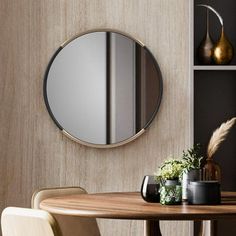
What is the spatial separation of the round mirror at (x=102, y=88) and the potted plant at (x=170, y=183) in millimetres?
1237

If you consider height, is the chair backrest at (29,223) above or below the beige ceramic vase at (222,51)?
below

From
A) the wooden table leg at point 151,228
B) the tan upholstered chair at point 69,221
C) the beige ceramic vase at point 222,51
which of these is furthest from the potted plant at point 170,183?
the beige ceramic vase at point 222,51

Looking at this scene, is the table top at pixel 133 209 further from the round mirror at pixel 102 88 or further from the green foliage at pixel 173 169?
the round mirror at pixel 102 88

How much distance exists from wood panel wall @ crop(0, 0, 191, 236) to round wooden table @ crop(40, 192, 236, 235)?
1.05m

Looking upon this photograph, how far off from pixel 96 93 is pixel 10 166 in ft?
2.12

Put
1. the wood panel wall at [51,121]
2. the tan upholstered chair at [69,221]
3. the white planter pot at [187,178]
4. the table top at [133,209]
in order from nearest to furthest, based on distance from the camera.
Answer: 1. the table top at [133,209]
2. the white planter pot at [187,178]
3. the tan upholstered chair at [69,221]
4. the wood panel wall at [51,121]

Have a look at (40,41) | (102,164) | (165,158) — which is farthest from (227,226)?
(40,41)

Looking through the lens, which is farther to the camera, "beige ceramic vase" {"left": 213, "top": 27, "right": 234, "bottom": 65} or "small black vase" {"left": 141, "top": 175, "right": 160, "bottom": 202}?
"beige ceramic vase" {"left": 213, "top": 27, "right": 234, "bottom": 65}

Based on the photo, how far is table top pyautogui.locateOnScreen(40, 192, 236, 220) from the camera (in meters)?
2.69

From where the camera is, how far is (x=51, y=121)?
4336 millimetres

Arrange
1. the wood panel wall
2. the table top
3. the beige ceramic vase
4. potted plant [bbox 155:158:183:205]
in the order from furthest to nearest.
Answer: the beige ceramic vase < the wood panel wall < potted plant [bbox 155:158:183:205] < the table top

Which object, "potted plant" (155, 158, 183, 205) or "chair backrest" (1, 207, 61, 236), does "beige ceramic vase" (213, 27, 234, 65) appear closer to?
"potted plant" (155, 158, 183, 205)

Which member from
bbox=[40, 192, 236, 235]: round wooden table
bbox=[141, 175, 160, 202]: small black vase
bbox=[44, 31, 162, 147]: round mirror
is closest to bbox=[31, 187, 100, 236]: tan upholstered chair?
bbox=[40, 192, 236, 235]: round wooden table

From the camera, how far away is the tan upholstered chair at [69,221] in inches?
138
